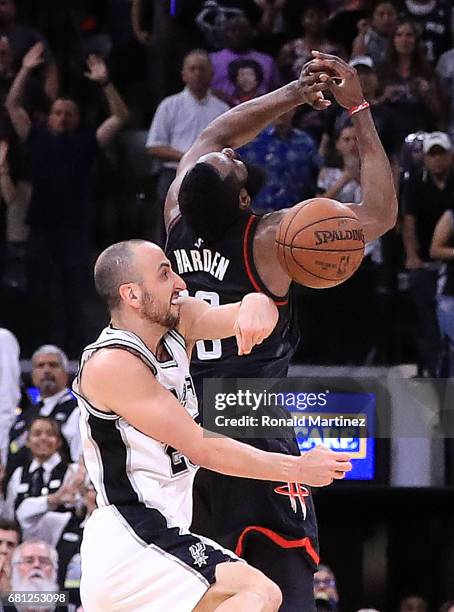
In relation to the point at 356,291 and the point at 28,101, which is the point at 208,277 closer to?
the point at 356,291

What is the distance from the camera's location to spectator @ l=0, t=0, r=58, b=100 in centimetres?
952

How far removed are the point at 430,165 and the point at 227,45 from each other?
1.98 m

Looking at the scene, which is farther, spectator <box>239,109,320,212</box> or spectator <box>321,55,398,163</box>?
spectator <box>321,55,398,163</box>

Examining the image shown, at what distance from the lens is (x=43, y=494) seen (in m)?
7.32

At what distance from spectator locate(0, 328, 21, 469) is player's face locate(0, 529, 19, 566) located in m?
0.96

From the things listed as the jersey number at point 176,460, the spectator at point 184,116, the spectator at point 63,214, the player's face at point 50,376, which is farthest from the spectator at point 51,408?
the jersey number at point 176,460

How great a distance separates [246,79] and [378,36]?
97 centimetres

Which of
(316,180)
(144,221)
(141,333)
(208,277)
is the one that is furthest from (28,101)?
(141,333)

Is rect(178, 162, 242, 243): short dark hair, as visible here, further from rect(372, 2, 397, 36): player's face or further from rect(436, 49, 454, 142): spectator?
rect(372, 2, 397, 36): player's face

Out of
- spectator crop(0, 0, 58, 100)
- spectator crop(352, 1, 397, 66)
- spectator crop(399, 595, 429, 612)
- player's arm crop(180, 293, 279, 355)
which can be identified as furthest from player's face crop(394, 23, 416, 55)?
player's arm crop(180, 293, 279, 355)

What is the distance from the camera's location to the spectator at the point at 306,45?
9.20 meters

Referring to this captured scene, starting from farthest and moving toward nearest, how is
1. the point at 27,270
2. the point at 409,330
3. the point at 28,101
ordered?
the point at 28,101 → the point at 27,270 → the point at 409,330

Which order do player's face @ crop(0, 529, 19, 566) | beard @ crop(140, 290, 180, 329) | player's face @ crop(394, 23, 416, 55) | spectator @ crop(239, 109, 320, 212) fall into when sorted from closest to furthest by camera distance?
beard @ crop(140, 290, 180, 329)
player's face @ crop(0, 529, 19, 566)
spectator @ crop(239, 109, 320, 212)
player's face @ crop(394, 23, 416, 55)

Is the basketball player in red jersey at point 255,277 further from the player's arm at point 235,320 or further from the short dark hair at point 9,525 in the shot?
the short dark hair at point 9,525
